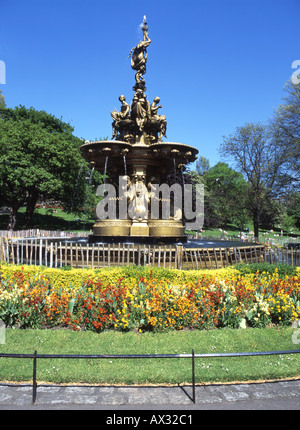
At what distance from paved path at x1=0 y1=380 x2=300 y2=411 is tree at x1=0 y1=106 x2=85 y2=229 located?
34.1m

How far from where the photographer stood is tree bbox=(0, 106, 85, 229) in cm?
3641

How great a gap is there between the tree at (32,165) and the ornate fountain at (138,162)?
21.9 meters

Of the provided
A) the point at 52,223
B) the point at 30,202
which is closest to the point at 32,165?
the point at 30,202

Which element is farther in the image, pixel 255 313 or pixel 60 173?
pixel 60 173

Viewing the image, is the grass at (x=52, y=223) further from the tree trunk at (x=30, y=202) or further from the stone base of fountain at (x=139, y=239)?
the stone base of fountain at (x=139, y=239)

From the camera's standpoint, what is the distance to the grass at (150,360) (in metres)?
5.25

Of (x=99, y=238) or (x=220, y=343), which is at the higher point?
(x=99, y=238)

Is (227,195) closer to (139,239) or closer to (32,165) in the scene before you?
(32,165)

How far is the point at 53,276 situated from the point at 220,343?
17.1 feet

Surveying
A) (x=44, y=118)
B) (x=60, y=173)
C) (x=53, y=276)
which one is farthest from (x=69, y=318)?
(x=44, y=118)

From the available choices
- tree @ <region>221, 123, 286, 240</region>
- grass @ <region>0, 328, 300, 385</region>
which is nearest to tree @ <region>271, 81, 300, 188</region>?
tree @ <region>221, 123, 286, 240</region>

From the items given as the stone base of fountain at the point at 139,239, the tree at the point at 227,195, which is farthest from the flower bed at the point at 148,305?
the tree at the point at 227,195

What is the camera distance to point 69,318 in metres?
7.27
